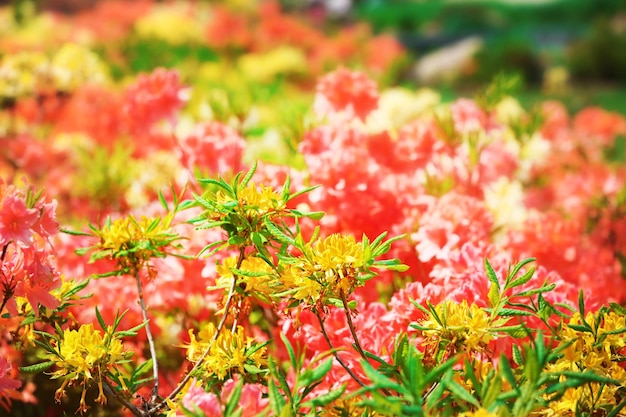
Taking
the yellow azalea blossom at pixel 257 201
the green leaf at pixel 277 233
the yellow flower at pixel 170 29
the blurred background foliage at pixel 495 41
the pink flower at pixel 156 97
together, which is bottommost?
the blurred background foliage at pixel 495 41


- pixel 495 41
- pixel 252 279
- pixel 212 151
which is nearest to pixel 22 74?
pixel 212 151

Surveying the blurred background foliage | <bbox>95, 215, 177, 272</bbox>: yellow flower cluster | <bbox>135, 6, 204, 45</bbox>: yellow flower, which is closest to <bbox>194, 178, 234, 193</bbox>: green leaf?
<bbox>95, 215, 177, 272</bbox>: yellow flower cluster

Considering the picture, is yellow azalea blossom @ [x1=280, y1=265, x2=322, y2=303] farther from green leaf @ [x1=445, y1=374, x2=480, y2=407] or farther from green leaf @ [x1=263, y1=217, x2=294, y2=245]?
green leaf @ [x1=445, y1=374, x2=480, y2=407]

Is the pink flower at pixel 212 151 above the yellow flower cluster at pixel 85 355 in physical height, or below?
above

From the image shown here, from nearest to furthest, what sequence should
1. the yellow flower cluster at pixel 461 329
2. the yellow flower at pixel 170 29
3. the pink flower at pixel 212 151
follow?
the yellow flower cluster at pixel 461 329
the pink flower at pixel 212 151
the yellow flower at pixel 170 29

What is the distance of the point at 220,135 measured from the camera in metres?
1.16

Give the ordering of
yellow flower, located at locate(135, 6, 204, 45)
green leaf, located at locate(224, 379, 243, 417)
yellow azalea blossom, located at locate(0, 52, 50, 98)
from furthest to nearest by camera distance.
Result: 1. yellow flower, located at locate(135, 6, 204, 45)
2. yellow azalea blossom, located at locate(0, 52, 50, 98)
3. green leaf, located at locate(224, 379, 243, 417)

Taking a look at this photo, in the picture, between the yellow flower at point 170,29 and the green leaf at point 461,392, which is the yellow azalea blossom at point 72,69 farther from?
the yellow flower at point 170,29

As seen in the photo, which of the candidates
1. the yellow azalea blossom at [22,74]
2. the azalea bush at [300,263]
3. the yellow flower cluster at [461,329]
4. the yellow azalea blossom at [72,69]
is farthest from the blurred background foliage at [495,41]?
the yellow flower cluster at [461,329]

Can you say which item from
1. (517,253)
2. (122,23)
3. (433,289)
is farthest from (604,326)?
(122,23)

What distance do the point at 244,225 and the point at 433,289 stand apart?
0.27 m

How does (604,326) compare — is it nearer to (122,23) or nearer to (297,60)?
(297,60)

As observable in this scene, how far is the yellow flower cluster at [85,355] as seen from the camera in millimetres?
633

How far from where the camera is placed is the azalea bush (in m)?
0.62
